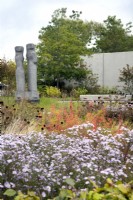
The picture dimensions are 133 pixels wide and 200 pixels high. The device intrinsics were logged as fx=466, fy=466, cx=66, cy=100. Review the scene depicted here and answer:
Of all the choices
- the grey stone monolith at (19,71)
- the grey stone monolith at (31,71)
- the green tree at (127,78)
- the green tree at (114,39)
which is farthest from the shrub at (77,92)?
the green tree at (114,39)

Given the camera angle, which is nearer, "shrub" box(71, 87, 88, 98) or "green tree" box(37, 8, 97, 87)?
"shrub" box(71, 87, 88, 98)

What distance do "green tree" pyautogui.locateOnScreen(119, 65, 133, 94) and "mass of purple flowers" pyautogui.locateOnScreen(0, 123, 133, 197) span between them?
21233 mm

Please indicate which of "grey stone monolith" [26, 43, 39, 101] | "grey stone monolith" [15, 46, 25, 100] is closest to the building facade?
"grey stone monolith" [26, 43, 39, 101]

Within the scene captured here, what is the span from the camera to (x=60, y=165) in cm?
366

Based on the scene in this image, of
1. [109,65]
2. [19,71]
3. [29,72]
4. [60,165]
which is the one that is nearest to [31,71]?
[29,72]

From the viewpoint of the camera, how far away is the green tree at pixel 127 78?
2585cm

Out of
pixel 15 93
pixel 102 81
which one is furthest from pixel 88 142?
pixel 102 81

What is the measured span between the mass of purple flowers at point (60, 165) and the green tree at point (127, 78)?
21.2m

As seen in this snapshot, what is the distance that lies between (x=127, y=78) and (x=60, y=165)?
74.8ft

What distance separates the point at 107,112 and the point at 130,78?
15825 mm

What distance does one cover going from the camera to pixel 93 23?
4988 centimetres

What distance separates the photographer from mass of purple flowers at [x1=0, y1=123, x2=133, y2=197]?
345cm

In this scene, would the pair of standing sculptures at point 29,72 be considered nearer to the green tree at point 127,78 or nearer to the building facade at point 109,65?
the green tree at point 127,78

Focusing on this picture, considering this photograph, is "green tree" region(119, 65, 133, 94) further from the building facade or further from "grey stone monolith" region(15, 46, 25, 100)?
"grey stone monolith" region(15, 46, 25, 100)
